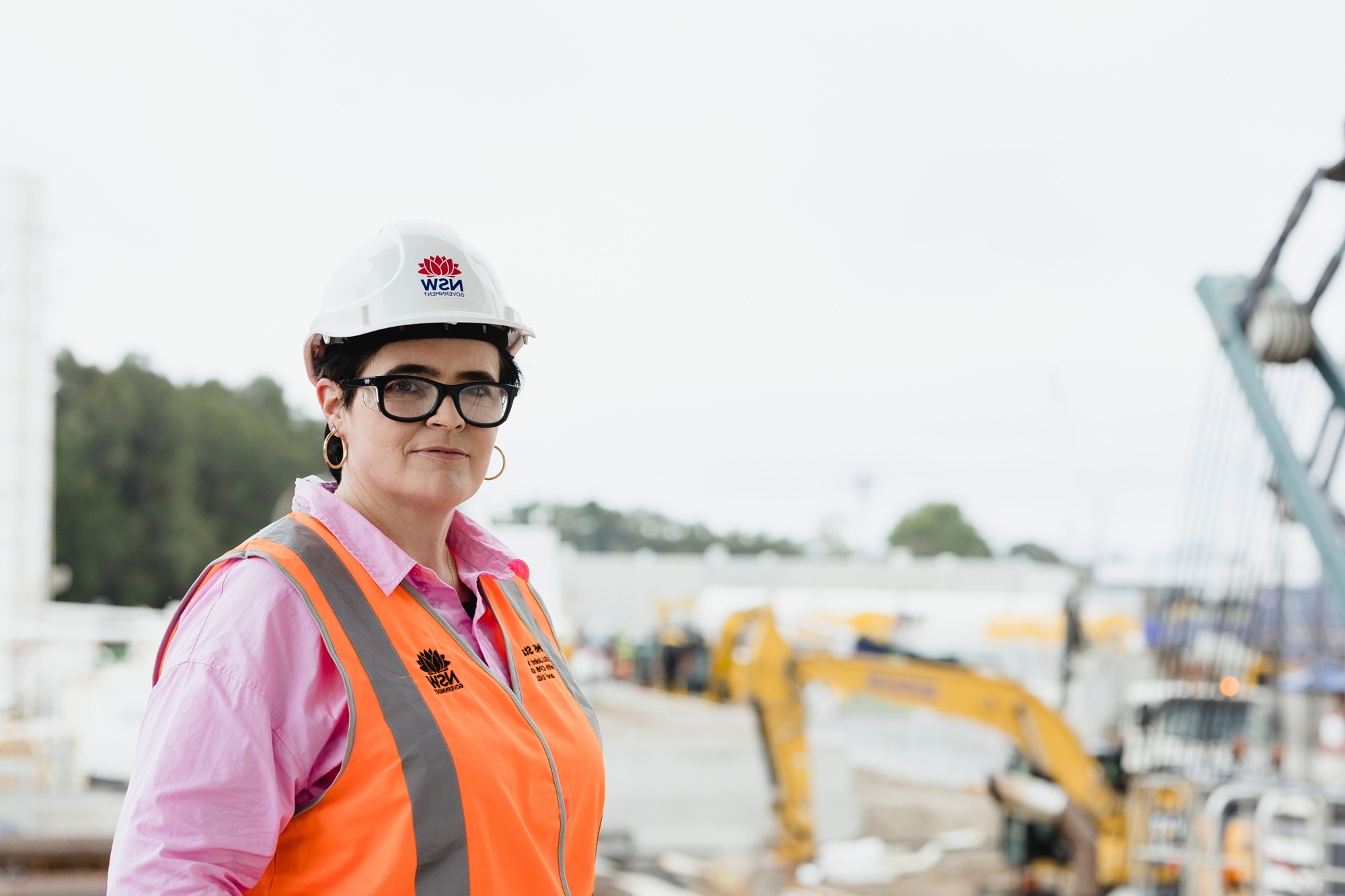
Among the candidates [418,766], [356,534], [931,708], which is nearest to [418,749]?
[418,766]

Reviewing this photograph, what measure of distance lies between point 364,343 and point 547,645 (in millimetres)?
623

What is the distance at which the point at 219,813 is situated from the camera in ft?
4.20

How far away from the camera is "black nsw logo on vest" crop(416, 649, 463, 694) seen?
1493mm

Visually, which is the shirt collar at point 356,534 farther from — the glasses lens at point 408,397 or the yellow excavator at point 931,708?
the yellow excavator at point 931,708

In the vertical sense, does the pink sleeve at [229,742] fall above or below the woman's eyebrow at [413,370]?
below

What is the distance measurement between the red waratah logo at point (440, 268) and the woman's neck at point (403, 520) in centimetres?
32

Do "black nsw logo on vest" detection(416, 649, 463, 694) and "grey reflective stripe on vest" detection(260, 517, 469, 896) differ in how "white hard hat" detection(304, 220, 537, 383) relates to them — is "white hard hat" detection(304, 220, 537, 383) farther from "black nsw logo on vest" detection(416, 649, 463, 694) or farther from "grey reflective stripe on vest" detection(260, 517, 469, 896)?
"black nsw logo on vest" detection(416, 649, 463, 694)

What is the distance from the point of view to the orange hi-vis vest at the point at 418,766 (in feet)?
4.49

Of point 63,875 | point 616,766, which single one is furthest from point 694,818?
point 63,875

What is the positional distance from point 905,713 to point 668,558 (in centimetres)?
2723

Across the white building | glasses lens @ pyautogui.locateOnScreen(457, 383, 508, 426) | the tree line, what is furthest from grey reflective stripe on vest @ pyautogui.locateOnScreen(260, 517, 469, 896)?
the tree line

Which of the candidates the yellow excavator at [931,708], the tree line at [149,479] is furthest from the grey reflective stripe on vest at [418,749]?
the tree line at [149,479]

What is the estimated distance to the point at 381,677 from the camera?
142cm

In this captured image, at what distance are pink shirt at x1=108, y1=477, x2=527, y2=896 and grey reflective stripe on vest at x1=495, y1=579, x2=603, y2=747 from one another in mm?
546
